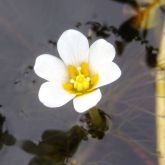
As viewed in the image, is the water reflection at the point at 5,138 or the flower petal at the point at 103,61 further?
the water reflection at the point at 5,138

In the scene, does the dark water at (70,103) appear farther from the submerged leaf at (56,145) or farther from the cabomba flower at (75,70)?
the cabomba flower at (75,70)

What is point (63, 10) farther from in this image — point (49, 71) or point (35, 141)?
point (35, 141)

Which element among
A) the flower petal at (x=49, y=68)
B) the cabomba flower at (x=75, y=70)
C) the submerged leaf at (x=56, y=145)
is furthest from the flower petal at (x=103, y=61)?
the submerged leaf at (x=56, y=145)

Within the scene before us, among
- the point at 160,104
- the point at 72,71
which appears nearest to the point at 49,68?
the point at 72,71

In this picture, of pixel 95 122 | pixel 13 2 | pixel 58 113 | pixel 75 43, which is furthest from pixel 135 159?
pixel 13 2

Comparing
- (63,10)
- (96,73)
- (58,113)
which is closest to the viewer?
(96,73)

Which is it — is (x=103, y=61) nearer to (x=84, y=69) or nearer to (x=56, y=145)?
(x=84, y=69)
